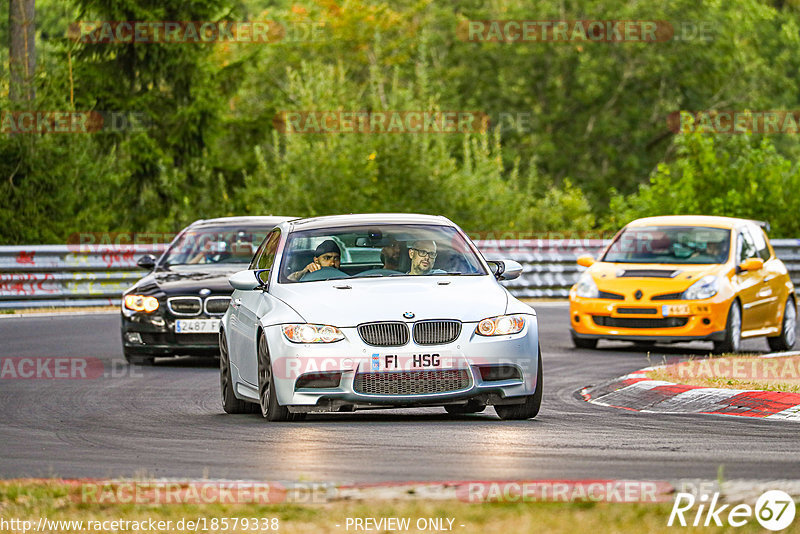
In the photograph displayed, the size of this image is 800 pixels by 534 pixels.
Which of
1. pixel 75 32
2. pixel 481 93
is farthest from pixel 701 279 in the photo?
pixel 481 93

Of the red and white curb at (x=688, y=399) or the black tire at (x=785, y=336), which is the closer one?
the red and white curb at (x=688, y=399)

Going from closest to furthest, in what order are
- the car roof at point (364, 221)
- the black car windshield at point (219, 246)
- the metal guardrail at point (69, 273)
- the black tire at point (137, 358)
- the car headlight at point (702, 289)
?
the car roof at point (364, 221), the black tire at point (137, 358), the black car windshield at point (219, 246), the car headlight at point (702, 289), the metal guardrail at point (69, 273)

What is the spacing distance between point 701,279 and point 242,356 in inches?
323

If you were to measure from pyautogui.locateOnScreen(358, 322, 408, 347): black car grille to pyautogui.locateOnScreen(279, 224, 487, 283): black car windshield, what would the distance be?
937 mm

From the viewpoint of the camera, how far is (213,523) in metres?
6.84

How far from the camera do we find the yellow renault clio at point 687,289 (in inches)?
743

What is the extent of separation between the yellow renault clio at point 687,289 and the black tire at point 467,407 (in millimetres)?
7456

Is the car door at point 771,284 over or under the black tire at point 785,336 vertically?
over

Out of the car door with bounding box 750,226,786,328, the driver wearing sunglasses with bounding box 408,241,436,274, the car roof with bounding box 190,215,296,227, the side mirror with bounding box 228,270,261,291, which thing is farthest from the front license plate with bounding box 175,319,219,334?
the car door with bounding box 750,226,786,328

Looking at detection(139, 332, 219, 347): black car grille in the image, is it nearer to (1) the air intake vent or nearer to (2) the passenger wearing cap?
(1) the air intake vent

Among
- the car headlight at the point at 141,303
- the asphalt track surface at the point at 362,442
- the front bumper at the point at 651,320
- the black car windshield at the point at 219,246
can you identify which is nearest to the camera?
the asphalt track surface at the point at 362,442

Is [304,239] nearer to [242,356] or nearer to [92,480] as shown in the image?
[242,356]

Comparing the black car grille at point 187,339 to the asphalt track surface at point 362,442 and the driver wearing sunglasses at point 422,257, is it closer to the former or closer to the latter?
the asphalt track surface at point 362,442

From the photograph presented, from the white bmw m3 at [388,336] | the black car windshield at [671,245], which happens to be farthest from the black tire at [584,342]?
the white bmw m3 at [388,336]
